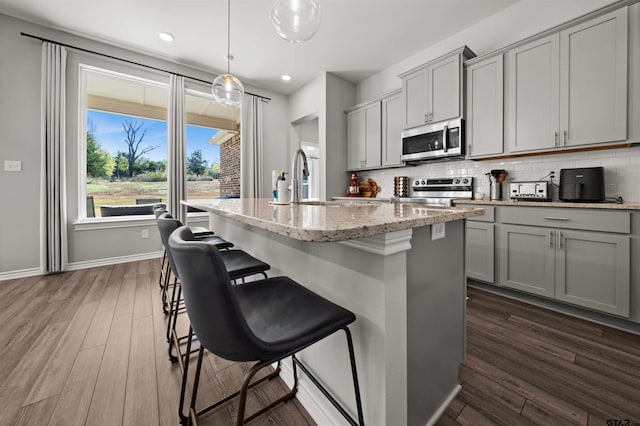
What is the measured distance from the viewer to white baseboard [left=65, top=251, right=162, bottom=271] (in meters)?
3.41

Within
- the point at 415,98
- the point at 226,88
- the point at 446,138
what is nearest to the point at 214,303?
the point at 226,88

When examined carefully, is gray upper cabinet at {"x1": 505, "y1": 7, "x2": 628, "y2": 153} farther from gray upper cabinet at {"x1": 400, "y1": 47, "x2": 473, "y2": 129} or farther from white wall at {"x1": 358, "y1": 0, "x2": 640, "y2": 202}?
gray upper cabinet at {"x1": 400, "y1": 47, "x2": 473, "y2": 129}

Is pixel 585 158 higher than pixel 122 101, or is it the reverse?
pixel 122 101

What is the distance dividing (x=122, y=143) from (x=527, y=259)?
540 centimetres

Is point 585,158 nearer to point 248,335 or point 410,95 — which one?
point 410,95

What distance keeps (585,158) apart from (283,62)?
3.91 meters

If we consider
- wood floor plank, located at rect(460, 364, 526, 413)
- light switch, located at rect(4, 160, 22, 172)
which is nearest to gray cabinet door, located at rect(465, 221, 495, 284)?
wood floor plank, located at rect(460, 364, 526, 413)

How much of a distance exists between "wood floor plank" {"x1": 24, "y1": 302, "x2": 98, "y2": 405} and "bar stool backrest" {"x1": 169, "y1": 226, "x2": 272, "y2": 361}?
4.34 feet

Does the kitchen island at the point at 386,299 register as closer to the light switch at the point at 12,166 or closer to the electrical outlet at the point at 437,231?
the electrical outlet at the point at 437,231

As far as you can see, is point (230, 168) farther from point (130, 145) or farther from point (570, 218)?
point (570, 218)

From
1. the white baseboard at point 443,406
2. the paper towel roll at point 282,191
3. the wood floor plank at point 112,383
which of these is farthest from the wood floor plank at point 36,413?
the white baseboard at point 443,406

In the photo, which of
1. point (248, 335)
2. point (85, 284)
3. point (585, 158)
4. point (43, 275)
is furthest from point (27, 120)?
point (585, 158)

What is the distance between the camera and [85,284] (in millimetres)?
2873

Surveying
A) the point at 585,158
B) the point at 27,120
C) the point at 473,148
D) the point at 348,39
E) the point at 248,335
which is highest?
the point at 348,39
